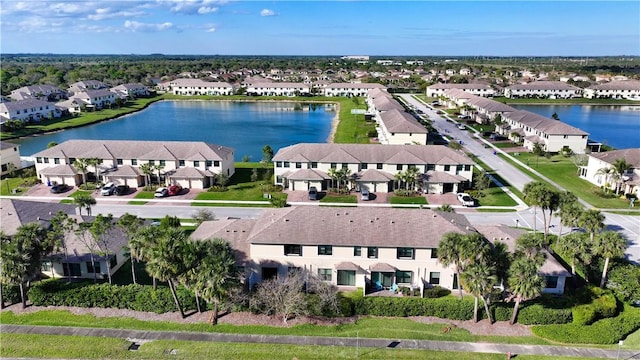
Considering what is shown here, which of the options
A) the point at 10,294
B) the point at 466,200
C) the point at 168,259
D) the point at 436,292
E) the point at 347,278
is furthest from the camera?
the point at 466,200

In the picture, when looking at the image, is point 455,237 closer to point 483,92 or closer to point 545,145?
point 545,145

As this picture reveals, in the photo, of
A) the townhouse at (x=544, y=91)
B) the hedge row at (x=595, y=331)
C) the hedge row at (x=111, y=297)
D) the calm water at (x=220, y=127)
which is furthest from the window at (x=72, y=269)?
the townhouse at (x=544, y=91)

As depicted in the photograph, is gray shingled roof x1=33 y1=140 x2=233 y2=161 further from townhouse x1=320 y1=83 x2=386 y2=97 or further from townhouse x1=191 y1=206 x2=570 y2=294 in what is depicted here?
townhouse x1=320 y1=83 x2=386 y2=97

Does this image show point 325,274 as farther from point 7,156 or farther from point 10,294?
point 7,156

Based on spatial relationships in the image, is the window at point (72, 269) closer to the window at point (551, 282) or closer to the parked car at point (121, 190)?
the parked car at point (121, 190)

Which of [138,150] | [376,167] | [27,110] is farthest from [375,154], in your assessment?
[27,110]

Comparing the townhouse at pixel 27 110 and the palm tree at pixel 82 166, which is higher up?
the townhouse at pixel 27 110

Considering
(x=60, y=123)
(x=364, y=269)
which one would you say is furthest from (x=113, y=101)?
(x=364, y=269)
